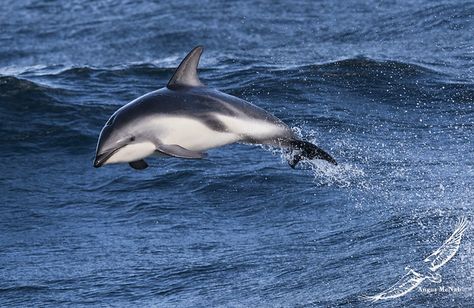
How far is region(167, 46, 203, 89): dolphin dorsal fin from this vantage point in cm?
868

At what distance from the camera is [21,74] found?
19.9m

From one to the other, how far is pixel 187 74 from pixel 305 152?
1.03 m

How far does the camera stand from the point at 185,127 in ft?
27.4

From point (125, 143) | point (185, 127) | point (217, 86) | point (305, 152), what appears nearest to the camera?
point (125, 143)

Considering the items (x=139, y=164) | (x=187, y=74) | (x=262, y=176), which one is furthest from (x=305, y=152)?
(x=262, y=176)

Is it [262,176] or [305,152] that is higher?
[305,152]

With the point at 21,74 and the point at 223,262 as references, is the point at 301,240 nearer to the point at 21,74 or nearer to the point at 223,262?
the point at 223,262

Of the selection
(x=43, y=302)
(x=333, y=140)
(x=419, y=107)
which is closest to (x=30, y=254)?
(x=43, y=302)

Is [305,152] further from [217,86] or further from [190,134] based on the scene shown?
[217,86]

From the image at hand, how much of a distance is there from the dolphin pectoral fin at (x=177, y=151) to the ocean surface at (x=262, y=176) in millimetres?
2111

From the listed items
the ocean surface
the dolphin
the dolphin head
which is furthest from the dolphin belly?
the ocean surface

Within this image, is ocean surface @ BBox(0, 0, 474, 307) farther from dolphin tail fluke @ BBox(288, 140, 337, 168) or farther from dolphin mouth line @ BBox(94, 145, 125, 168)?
dolphin mouth line @ BBox(94, 145, 125, 168)

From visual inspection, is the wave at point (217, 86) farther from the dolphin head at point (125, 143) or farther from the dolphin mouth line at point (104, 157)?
the dolphin mouth line at point (104, 157)

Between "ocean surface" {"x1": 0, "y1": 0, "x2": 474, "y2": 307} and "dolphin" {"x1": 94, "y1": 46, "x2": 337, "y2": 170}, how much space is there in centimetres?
Result: 172
